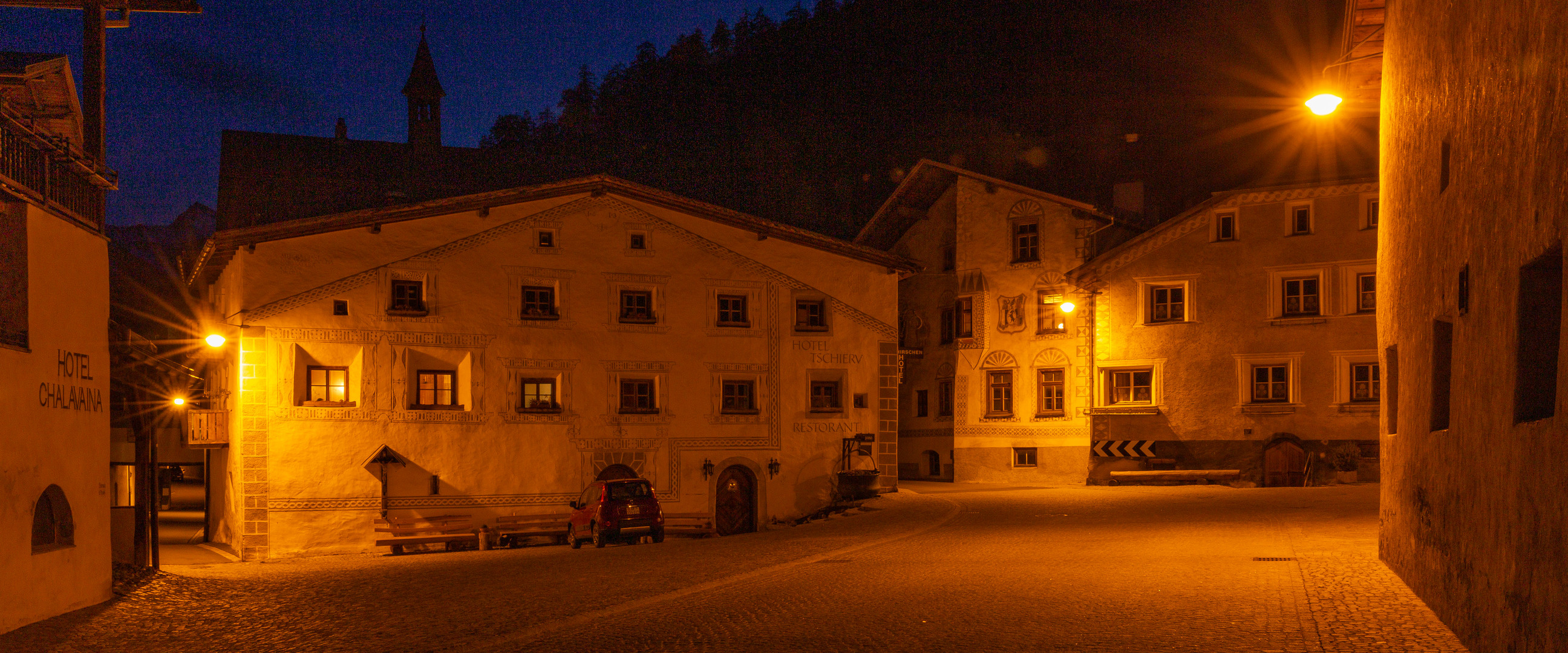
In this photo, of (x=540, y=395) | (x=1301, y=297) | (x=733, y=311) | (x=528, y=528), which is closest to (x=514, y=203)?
(x=540, y=395)

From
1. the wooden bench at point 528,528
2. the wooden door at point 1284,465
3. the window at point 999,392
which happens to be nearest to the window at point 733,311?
the wooden bench at point 528,528

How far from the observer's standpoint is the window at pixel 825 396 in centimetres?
3325

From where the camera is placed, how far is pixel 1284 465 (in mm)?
35031

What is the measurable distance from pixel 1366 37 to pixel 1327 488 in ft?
61.4

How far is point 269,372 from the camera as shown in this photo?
2845 cm

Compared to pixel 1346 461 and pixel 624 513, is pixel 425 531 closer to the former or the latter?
pixel 624 513

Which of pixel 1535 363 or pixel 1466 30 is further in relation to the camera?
pixel 1466 30

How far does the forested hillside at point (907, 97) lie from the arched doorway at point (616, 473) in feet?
98.9

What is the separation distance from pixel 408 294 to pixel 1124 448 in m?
21.0

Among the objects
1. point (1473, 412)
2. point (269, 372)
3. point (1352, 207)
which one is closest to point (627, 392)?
point (269, 372)

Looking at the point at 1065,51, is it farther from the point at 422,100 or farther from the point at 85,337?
the point at 85,337

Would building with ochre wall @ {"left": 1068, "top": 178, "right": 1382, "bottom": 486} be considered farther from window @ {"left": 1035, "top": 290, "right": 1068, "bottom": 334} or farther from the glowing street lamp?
the glowing street lamp

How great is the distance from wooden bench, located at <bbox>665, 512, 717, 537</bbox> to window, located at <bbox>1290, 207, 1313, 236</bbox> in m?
19.0

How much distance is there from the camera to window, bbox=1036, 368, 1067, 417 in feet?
129
